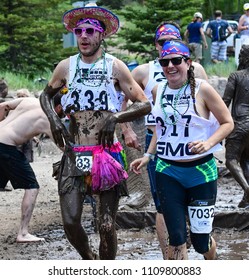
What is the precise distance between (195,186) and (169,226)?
1.14ft

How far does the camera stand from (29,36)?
2259 cm

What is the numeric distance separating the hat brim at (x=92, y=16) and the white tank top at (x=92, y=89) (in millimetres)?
357

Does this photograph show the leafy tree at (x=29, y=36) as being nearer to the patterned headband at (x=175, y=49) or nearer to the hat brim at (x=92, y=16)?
the hat brim at (x=92, y=16)

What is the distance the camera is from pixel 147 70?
850 centimetres

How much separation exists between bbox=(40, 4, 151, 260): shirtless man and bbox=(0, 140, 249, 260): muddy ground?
1.83m

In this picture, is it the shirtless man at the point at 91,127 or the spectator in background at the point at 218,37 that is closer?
the shirtless man at the point at 91,127

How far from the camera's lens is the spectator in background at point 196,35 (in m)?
23.1

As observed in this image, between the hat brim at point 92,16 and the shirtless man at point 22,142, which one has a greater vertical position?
the hat brim at point 92,16

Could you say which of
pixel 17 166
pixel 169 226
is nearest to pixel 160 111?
pixel 169 226

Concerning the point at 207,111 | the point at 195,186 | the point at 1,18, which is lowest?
the point at 1,18

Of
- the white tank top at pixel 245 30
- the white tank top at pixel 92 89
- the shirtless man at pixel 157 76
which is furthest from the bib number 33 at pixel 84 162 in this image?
the white tank top at pixel 245 30

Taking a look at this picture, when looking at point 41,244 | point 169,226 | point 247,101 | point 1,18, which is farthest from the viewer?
point 1,18

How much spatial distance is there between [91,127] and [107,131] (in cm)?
32

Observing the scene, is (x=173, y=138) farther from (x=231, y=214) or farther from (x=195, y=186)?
(x=231, y=214)
